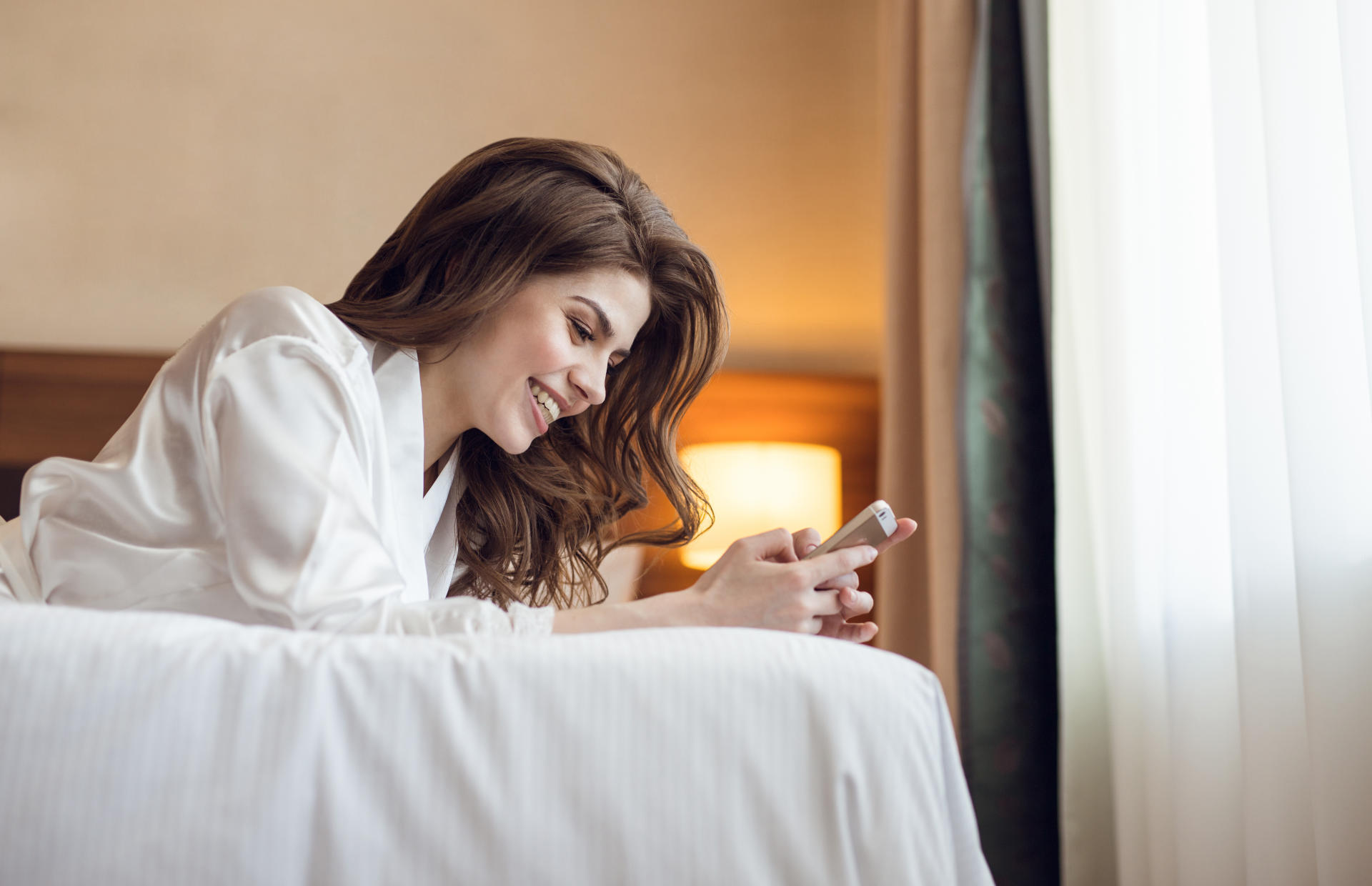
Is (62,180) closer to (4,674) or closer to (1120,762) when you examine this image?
(4,674)

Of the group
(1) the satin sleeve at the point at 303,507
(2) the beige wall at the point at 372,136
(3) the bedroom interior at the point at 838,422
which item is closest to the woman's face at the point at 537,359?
(1) the satin sleeve at the point at 303,507

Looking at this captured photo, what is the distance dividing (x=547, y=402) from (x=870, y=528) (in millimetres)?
458

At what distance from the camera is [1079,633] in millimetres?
1538

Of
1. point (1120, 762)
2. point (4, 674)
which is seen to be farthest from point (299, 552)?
point (1120, 762)

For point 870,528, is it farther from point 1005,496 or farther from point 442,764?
point 1005,496

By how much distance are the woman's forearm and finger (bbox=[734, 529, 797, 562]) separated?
0.26ft

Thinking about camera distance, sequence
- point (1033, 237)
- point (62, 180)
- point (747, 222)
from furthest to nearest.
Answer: point (747, 222), point (62, 180), point (1033, 237)

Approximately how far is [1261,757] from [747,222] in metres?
2.10

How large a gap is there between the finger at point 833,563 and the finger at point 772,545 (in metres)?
0.06

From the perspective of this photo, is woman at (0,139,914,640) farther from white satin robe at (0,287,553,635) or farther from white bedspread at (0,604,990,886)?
white bedspread at (0,604,990,886)

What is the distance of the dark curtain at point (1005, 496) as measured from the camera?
1.61 meters

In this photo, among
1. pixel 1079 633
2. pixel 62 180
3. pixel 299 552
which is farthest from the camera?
pixel 62 180

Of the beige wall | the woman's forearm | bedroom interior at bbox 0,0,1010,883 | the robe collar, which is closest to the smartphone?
the woman's forearm

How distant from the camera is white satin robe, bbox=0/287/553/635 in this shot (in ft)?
2.69
